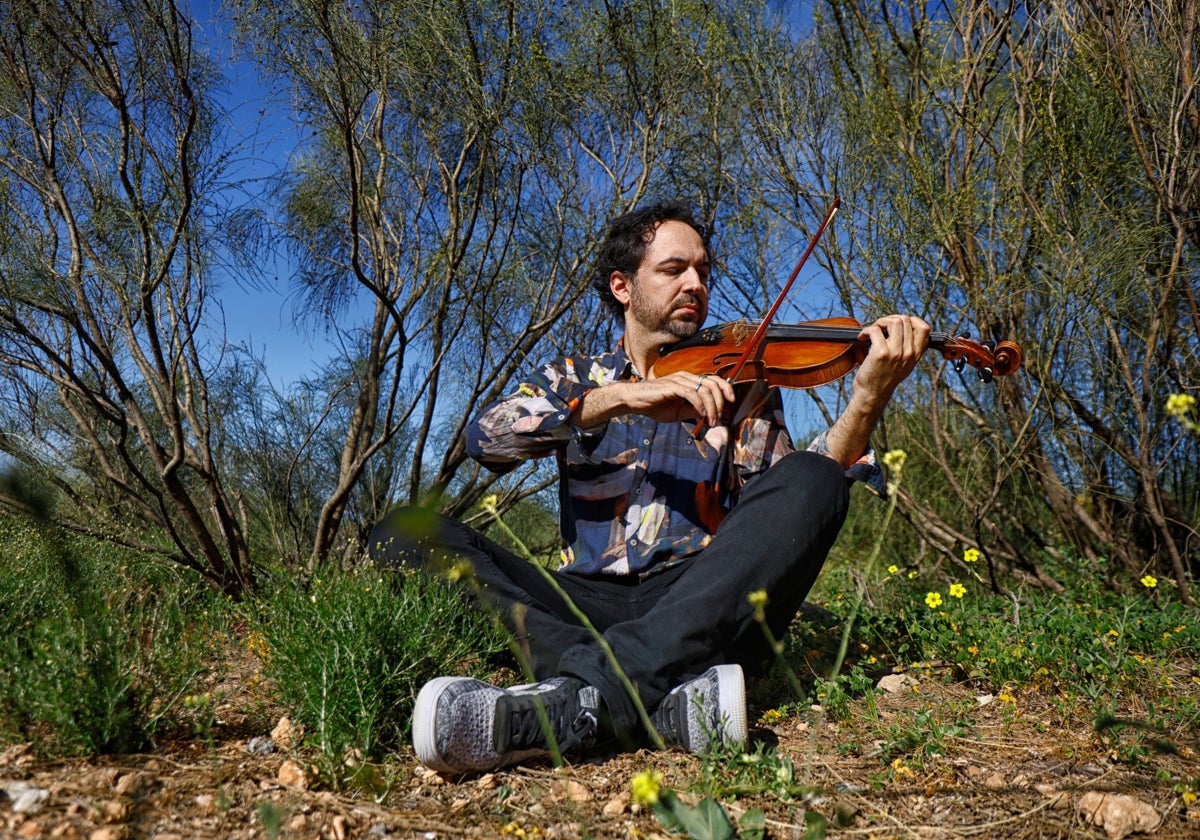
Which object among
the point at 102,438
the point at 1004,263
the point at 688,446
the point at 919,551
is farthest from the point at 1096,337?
the point at 102,438

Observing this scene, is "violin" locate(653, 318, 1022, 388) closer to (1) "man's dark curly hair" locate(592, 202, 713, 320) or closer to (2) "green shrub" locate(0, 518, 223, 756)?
(1) "man's dark curly hair" locate(592, 202, 713, 320)

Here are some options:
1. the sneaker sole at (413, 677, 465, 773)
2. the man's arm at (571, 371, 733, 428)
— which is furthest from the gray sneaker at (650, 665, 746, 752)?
the man's arm at (571, 371, 733, 428)

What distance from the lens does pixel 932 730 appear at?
1649 mm

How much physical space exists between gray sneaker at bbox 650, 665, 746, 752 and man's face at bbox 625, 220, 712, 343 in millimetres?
1026

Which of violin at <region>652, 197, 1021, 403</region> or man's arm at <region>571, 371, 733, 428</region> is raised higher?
violin at <region>652, 197, 1021, 403</region>

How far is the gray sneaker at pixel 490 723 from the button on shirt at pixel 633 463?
1.73ft

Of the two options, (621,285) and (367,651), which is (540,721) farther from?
(621,285)

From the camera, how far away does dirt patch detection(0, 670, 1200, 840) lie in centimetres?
125

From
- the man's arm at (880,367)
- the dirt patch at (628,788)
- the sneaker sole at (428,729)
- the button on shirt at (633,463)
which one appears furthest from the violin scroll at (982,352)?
the sneaker sole at (428,729)

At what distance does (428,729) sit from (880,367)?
3.95 ft

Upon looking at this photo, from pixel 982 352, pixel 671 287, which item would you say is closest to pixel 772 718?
pixel 982 352

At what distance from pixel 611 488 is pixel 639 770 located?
77 centimetres

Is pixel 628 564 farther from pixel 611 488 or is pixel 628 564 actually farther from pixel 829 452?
pixel 829 452

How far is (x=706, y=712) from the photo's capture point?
1604mm
